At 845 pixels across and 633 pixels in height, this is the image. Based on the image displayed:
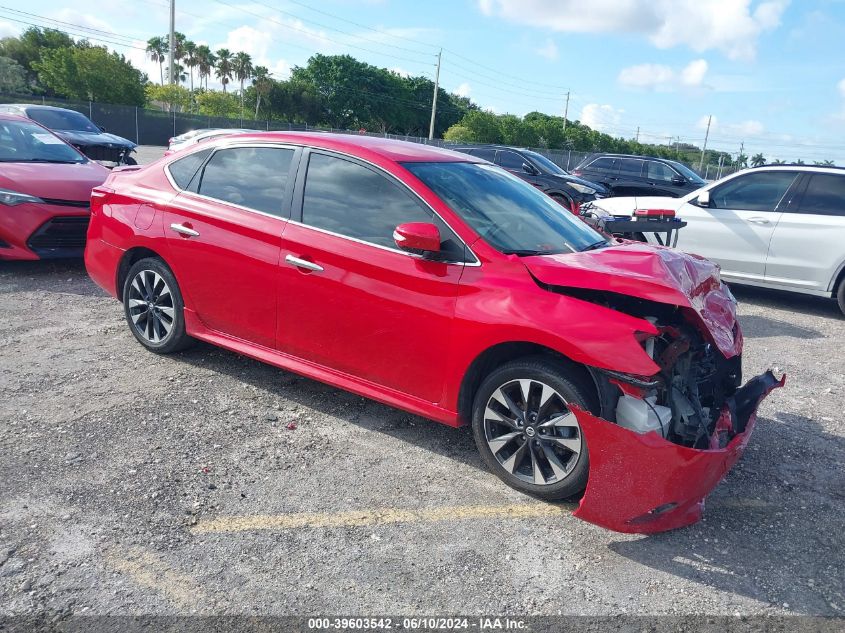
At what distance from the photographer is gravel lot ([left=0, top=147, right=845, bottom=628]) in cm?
279

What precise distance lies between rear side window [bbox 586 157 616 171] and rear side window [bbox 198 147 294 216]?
13440mm

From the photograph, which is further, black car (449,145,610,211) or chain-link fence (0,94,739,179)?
chain-link fence (0,94,739,179)

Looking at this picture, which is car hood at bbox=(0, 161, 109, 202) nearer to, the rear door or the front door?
the rear door

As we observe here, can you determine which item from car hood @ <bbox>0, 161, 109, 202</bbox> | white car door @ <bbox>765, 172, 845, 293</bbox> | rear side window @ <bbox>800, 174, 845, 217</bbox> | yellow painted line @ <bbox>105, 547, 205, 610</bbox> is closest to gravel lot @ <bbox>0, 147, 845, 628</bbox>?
yellow painted line @ <bbox>105, 547, 205, 610</bbox>

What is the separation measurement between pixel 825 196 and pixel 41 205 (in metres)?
8.80

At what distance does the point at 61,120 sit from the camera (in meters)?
17.0

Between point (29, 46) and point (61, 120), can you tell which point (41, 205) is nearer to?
point (61, 120)

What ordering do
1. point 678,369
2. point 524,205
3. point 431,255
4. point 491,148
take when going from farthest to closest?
1. point 491,148
2. point 524,205
3. point 431,255
4. point 678,369

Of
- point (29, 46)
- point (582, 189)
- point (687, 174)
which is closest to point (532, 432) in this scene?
point (582, 189)

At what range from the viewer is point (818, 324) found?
7.73m

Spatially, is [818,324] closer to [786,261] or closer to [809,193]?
[786,261]

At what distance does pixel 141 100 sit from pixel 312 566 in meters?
59.4

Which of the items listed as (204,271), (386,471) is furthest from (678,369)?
(204,271)

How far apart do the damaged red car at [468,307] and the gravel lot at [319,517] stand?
30 cm
